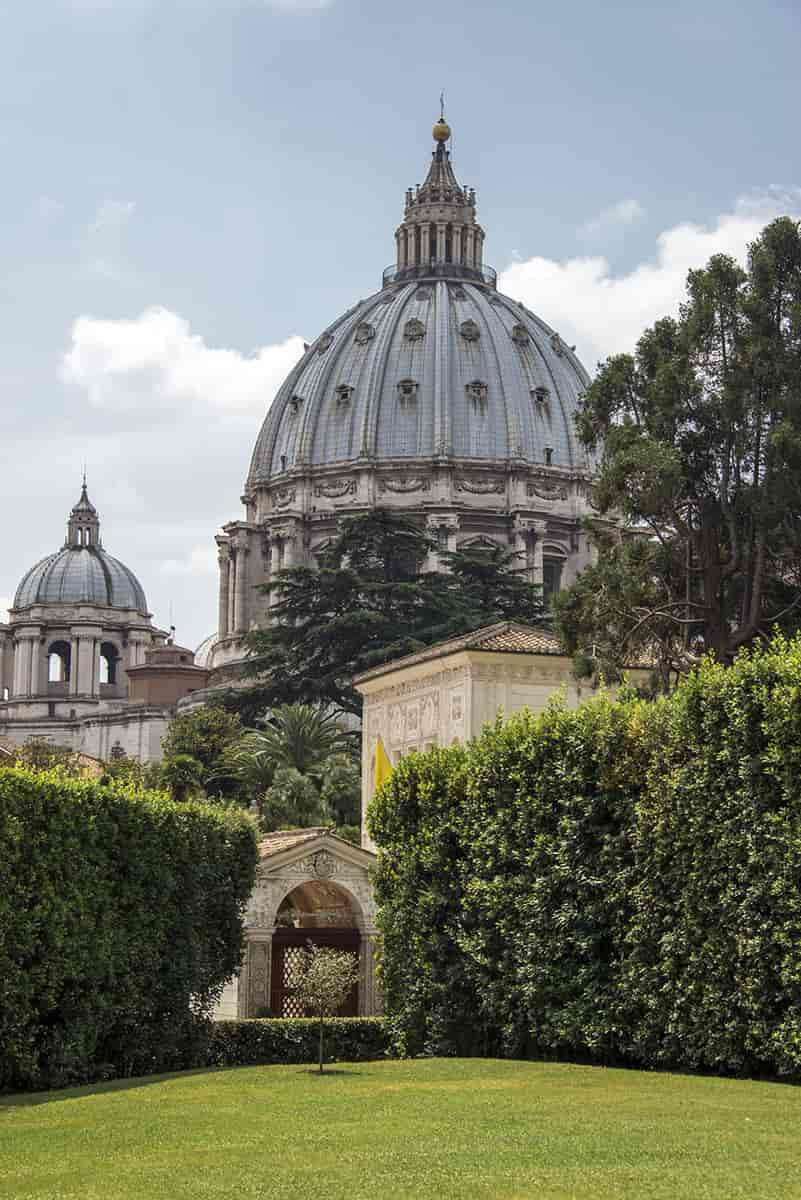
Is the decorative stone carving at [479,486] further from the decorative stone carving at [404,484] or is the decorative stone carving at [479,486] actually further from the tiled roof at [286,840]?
the tiled roof at [286,840]

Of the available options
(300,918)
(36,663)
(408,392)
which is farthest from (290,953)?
(36,663)

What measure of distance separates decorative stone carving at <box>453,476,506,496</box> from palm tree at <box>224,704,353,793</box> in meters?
55.1

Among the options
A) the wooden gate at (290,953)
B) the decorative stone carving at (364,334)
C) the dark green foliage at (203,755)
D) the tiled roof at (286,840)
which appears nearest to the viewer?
the wooden gate at (290,953)

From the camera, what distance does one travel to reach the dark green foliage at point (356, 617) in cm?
7462

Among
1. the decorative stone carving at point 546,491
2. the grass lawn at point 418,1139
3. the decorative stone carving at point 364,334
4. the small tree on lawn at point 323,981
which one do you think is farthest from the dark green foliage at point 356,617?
the grass lawn at point 418,1139

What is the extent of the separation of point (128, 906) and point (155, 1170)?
981 cm

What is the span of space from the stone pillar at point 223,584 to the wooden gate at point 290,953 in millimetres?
83590

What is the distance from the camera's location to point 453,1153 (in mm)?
14156

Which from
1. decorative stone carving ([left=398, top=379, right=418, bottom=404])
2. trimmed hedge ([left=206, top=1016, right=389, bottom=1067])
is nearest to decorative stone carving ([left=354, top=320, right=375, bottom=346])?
decorative stone carving ([left=398, top=379, right=418, bottom=404])

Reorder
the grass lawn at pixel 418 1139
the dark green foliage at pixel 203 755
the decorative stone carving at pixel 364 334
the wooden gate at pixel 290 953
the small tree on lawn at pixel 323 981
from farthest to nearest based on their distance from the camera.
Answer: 1. the decorative stone carving at pixel 364 334
2. the dark green foliage at pixel 203 755
3. the wooden gate at pixel 290 953
4. the small tree on lawn at pixel 323 981
5. the grass lawn at pixel 418 1139

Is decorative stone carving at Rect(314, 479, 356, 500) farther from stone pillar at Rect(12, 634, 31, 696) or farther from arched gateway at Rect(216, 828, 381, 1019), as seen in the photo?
arched gateway at Rect(216, 828, 381, 1019)

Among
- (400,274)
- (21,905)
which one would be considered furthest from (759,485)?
(400,274)

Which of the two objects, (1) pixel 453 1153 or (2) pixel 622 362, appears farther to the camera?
(2) pixel 622 362

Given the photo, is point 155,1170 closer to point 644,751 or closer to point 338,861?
point 644,751
